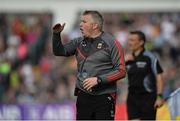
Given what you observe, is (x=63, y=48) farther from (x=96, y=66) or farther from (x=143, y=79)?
(x=143, y=79)

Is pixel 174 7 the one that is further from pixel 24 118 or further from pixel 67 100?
pixel 24 118

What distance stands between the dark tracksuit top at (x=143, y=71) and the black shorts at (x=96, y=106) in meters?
2.80

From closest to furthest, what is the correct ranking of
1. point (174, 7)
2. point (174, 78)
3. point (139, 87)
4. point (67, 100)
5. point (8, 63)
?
point (139, 87)
point (174, 78)
point (67, 100)
point (8, 63)
point (174, 7)

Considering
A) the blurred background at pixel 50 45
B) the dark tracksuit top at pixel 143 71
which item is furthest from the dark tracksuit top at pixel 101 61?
the blurred background at pixel 50 45

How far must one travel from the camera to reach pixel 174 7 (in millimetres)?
23875

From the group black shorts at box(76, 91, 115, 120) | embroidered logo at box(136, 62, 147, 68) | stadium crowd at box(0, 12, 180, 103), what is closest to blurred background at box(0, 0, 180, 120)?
stadium crowd at box(0, 12, 180, 103)

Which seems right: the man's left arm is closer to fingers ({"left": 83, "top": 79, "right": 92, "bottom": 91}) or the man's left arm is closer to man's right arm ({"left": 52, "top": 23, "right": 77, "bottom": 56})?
fingers ({"left": 83, "top": 79, "right": 92, "bottom": 91})

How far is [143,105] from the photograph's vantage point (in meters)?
13.3

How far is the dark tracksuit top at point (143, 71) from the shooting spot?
43.0 feet

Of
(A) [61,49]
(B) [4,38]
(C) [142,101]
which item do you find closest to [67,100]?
(B) [4,38]

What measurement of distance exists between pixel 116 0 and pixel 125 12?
1.88 ft

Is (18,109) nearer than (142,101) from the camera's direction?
No

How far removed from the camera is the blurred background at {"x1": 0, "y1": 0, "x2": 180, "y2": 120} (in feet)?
62.3

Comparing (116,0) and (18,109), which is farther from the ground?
(116,0)
